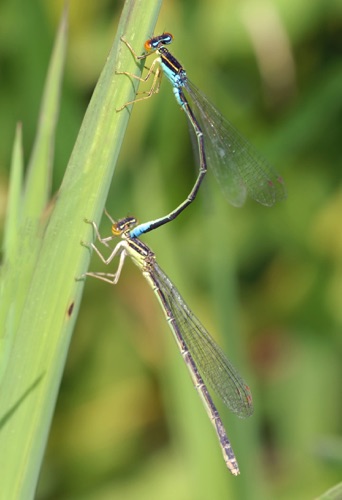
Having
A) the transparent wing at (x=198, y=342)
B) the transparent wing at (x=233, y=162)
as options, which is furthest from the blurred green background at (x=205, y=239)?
the transparent wing at (x=198, y=342)

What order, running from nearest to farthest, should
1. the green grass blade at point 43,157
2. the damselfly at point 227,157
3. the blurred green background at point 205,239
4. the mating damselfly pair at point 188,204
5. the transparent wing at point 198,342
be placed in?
the green grass blade at point 43,157
the mating damselfly pair at point 188,204
the transparent wing at point 198,342
the damselfly at point 227,157
the blurred green background at point 205,239

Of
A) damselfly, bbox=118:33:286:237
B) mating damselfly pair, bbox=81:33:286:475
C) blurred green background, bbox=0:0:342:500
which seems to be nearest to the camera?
mating damselfly pair, bbox=81:33:286:475

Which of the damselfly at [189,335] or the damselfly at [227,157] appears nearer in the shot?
the damselfly at [189,335]

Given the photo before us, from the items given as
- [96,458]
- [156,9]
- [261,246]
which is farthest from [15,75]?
[156,9]

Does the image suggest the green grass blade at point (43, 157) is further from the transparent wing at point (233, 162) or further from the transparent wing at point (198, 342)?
the transparent wing at point (233, 162)

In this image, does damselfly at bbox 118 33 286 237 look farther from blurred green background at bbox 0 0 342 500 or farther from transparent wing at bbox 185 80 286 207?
blurred green background at bbox 0 0 342 500

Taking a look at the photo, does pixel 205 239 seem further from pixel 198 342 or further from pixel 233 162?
pixel 198 342

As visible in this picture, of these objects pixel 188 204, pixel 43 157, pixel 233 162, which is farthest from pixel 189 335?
pixel 43 157

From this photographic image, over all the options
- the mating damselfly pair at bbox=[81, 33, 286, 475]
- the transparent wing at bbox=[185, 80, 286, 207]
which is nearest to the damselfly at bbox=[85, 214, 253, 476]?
the mating damselfly pair at bbox=[81, 33, 286, 475]
